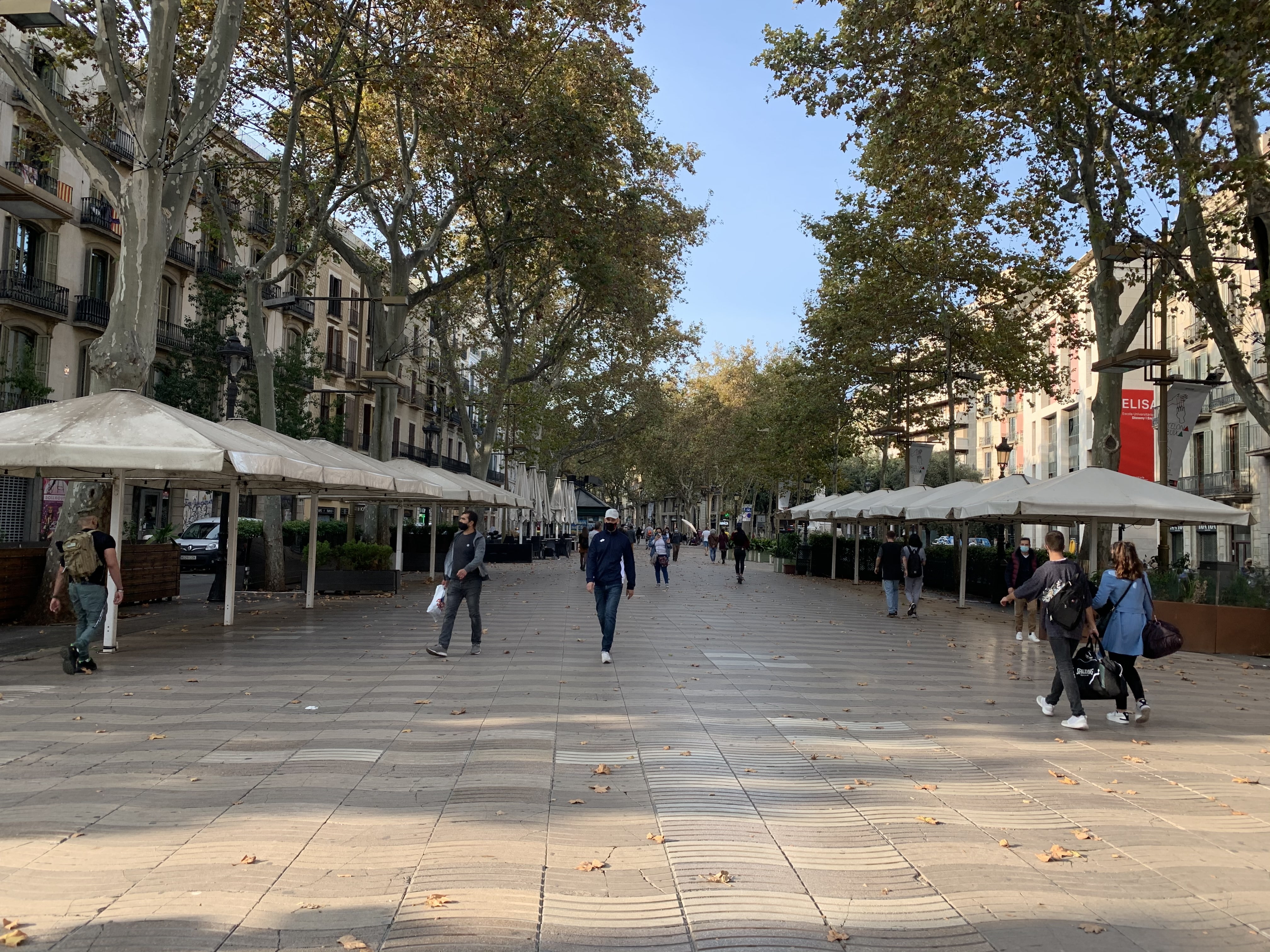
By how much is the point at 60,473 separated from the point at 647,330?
25396 mm

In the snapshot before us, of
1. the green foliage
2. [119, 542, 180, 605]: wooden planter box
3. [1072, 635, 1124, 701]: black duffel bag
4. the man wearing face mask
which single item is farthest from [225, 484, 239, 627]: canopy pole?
the man wearing face mask

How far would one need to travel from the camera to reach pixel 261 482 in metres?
16.4

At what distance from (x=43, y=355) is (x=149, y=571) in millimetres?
15573

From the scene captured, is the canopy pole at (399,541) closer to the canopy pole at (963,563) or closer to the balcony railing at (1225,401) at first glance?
the canopy pole at (963,563)

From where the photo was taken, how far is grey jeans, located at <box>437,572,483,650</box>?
1145cm

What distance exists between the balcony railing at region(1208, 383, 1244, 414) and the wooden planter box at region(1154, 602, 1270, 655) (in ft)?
88.2

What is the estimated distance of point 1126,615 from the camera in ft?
28.2

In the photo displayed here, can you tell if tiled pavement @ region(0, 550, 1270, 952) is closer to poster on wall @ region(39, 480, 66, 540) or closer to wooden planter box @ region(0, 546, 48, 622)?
wooden planter box @ region(0, 546, 48, 622)

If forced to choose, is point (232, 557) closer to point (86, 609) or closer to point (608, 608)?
point (86, 609)

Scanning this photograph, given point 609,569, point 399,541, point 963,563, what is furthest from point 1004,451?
point 609,569

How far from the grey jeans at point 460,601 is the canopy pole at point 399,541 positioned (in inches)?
430

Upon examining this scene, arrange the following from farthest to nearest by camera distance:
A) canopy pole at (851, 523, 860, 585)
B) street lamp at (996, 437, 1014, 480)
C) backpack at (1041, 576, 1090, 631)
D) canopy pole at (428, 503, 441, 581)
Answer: canopy pole at (851, 523, 860, 585), street lamp at (996, 437, 1014, 480), canopy pole at (428, 503, 441, 581), backpack at (1041, 576, 1090, 631)

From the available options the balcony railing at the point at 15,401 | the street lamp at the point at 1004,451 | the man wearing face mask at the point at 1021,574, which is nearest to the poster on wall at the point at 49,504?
the balcony railing at the point at 15,401

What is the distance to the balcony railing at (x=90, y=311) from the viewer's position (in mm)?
30125
